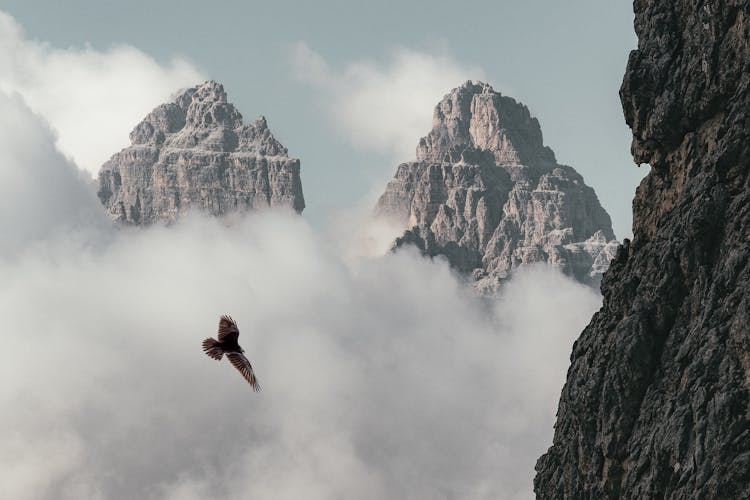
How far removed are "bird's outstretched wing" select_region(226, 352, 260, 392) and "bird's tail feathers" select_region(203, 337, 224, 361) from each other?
354 mm

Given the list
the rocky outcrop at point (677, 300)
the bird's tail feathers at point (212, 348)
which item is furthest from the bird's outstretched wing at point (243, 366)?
the rocky outcrop at point (677, 300)

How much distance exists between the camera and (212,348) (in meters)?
39.9

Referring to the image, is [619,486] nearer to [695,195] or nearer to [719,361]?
[719,361]

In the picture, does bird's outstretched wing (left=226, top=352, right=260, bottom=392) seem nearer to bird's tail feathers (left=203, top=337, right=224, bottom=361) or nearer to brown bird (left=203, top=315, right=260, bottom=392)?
brown bird (left=203, top=315, right=260, bottom=392)

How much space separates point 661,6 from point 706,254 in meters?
16.8

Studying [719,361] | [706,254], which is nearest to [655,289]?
[706,254]

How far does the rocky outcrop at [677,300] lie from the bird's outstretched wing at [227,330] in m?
32.2

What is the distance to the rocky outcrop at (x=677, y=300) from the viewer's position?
211 feet

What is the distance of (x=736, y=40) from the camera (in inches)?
2729

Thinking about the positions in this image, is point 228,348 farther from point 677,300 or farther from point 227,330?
point 677,300

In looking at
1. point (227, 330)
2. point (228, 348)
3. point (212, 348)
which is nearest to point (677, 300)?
point (227, 330)

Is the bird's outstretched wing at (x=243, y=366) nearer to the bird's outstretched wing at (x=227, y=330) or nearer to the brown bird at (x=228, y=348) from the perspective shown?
the brown bird at (x=228, y=348)

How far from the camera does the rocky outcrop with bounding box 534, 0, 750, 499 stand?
64.4 m

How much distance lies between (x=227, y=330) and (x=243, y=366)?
1988 millimetres
